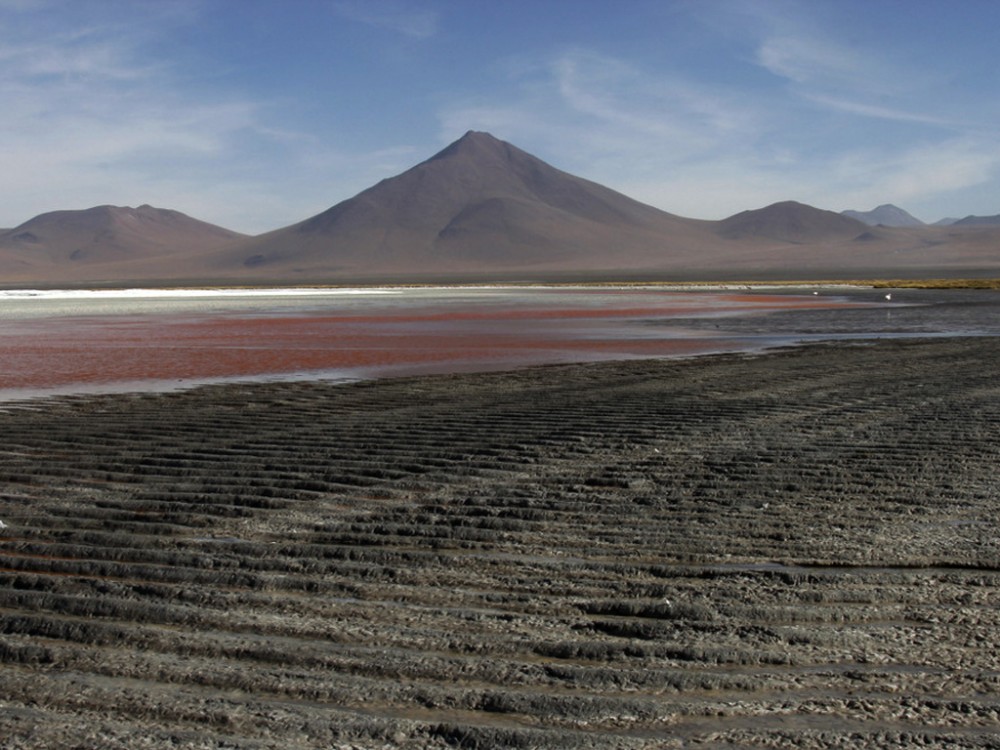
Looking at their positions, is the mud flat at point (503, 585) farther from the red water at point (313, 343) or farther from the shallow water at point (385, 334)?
the red water at point (313, 343)

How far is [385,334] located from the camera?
2628cm

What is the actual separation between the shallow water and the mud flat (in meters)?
7.32

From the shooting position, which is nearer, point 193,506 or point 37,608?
point 37,608

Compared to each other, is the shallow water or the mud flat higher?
the shallow water

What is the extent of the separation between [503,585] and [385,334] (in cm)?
2135

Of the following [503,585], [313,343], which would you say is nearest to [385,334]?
[313,343]

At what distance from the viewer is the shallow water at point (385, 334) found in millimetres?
17688

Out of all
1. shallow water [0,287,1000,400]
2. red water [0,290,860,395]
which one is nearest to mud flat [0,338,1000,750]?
shallow water [0,287,1000,400]

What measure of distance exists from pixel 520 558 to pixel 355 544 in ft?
2.98

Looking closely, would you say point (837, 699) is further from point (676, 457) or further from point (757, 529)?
point (676, 457)

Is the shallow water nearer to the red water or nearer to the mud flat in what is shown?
the red water

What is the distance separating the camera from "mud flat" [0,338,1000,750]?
12.1 ft

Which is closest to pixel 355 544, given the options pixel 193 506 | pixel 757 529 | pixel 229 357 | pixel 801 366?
pixel 193 506

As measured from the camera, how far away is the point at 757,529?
6.26 m
